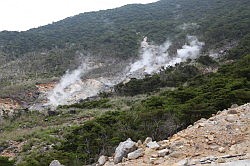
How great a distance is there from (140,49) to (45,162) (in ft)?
207

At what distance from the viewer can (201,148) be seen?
9.62 metres

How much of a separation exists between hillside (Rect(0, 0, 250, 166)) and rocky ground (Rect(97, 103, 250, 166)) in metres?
0.02

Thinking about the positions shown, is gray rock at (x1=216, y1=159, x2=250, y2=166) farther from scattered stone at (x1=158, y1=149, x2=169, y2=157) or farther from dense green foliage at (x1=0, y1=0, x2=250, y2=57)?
dense green foliage at (x1=0, y1=0, x2=250, y2=57)

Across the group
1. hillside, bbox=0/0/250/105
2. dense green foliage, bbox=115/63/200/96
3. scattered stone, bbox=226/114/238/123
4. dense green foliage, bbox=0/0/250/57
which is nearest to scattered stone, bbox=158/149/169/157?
scattered stone, bbox=226/114/238/123

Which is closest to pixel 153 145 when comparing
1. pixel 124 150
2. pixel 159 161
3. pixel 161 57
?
pixel 124 150

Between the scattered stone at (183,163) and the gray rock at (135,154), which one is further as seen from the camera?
Result: the gray rock at (135,154)

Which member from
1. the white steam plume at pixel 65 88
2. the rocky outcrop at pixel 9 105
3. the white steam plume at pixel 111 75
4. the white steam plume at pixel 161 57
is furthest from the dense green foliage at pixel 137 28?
the rocky outcrop at pixel 9 105

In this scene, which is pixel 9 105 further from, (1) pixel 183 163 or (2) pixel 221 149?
(1) pixel 183 163

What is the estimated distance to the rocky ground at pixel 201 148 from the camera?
29.6 ft

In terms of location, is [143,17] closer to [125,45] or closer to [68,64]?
[125,45]

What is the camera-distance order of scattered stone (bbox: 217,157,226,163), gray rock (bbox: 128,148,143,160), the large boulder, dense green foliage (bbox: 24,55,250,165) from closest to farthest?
1. scattered stone (bbox: 217,157,226,163)
2. gray rock (bbox: 128,148,143,160)
3. the large boulder
4. dense green foliage (bbox: 24,55,250,165)

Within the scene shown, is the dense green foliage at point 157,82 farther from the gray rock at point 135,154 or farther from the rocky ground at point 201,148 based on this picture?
the gray rock at point 135,154

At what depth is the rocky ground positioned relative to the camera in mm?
9008

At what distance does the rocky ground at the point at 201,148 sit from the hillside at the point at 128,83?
0.02m
